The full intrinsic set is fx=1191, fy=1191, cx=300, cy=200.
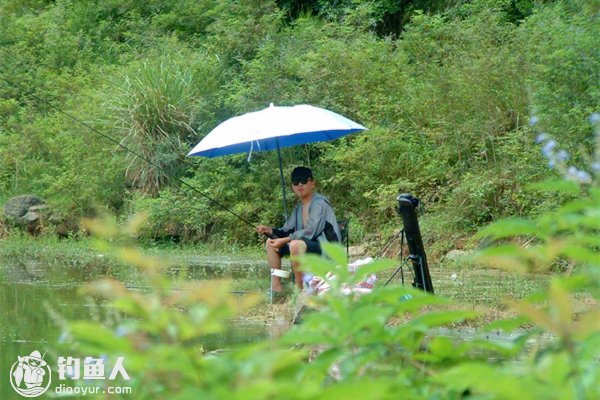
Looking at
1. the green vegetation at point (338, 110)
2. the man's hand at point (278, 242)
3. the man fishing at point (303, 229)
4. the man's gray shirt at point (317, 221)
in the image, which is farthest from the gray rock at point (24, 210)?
the man's gray shirt at point (317, 221)

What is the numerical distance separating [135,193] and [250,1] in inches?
189

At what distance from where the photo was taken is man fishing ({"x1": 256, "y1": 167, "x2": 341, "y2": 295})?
9555 millimetres

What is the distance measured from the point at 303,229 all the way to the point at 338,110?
666cm

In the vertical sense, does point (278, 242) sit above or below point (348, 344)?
below

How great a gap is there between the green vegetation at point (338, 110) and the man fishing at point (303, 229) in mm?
2937

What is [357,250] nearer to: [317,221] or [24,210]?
[317,221]

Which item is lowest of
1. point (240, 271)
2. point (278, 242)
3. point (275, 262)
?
point (240, 271)

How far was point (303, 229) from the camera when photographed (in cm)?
974

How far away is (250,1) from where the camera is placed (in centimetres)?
2058

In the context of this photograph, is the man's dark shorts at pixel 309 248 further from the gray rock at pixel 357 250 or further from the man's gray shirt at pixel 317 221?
the gray rock at pixel 357 250

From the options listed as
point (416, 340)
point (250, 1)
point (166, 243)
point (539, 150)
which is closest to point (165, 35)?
point (250, 1)

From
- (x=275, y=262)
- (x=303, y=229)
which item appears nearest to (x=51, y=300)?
(x=275, y=262)

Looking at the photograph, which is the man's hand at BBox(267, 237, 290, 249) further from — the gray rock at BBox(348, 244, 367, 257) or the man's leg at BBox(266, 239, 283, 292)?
the gray rock at BBox(348, 244, 367, 257)

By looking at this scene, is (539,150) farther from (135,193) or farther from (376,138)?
(135,193)
